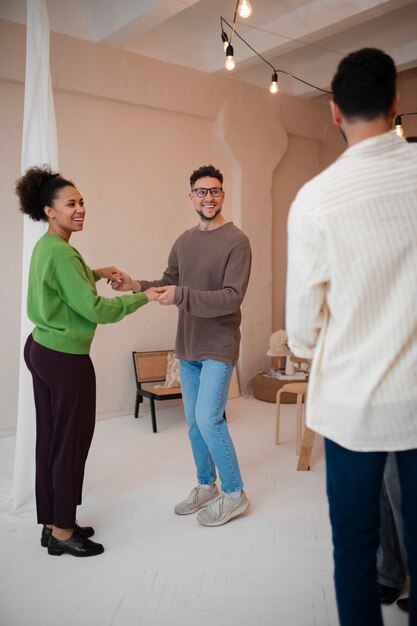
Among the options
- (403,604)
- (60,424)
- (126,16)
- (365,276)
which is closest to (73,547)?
(60,424)

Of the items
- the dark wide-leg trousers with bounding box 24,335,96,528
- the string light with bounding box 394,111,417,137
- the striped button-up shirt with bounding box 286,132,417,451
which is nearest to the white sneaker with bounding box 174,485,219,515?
the dark wide-leg trousers with bounding box 24,335,96,528

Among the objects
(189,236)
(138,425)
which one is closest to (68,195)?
(189,236)

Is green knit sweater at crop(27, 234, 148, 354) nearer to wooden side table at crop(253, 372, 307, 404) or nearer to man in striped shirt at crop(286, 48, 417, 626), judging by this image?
man in striped shirt at crop(286, 48, 417, 626)

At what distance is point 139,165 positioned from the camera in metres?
6.05

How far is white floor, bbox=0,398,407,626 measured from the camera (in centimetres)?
251

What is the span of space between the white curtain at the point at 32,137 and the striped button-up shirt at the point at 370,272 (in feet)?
7.15

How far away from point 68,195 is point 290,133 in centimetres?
505

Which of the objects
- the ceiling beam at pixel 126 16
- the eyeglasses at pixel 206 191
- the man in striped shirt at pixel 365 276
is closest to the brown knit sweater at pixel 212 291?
the eyeglasses at pixel 206 191

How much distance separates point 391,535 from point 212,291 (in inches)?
55.5

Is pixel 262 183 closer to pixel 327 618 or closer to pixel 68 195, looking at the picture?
pixel 68 195

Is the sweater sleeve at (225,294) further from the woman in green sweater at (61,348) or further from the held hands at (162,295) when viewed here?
the woman in green sweater at (61,348)

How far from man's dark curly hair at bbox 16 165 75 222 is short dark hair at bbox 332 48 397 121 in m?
1.68

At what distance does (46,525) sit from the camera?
124 inches

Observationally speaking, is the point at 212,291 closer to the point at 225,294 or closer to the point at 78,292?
the point at 225,294
